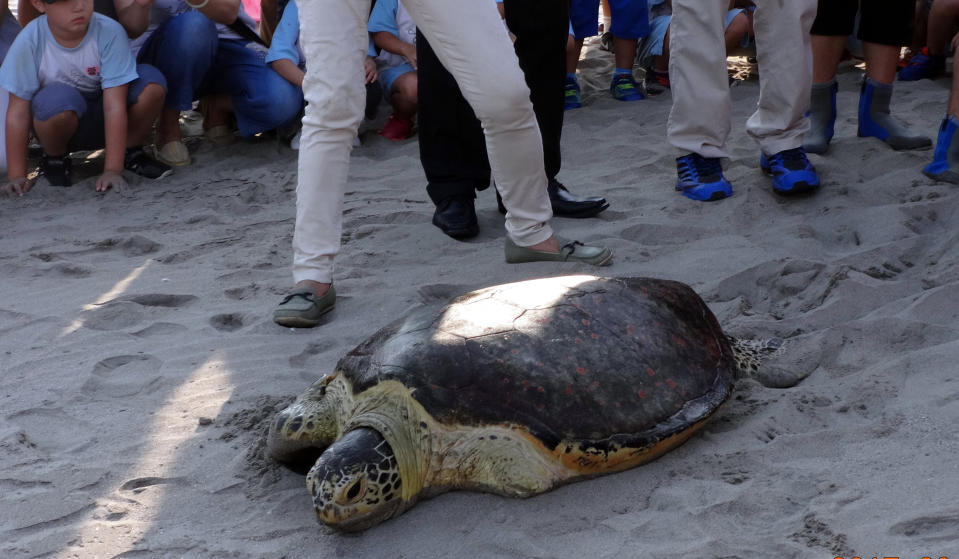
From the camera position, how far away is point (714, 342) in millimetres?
2164

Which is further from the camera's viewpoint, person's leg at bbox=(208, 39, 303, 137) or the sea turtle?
person's leg at bbox=(208, 39, 303, 137)

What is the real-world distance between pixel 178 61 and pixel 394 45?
3.50 ft

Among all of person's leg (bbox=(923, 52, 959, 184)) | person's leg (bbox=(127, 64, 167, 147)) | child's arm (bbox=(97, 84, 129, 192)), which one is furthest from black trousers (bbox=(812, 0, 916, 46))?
child's arm (bbox=(97, 84, 129, 192))

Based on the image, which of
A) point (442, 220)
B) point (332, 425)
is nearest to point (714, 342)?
point (332, 425)

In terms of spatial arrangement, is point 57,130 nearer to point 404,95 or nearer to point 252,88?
point 252,88

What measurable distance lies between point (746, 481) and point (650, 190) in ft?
6.65

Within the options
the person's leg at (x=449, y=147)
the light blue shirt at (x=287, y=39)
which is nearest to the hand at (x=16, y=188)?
the light blue shirt at (x=287, y=39)

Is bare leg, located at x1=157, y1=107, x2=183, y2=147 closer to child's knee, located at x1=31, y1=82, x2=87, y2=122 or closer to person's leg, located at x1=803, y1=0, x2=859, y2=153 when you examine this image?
child's knee, located at x1=31, y1=82, x2=87, y2=122

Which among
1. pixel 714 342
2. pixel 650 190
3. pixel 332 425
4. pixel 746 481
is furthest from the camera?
pixel 650 190

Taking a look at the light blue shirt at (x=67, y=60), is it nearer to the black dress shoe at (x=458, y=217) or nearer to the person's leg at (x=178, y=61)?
the person's leg at (x=178, y=61)

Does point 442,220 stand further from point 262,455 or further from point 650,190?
point 262,455

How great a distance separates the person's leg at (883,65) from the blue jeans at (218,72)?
2656 mm

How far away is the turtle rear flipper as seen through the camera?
2.17 m

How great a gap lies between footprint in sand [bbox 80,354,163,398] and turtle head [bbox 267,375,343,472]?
575mm
